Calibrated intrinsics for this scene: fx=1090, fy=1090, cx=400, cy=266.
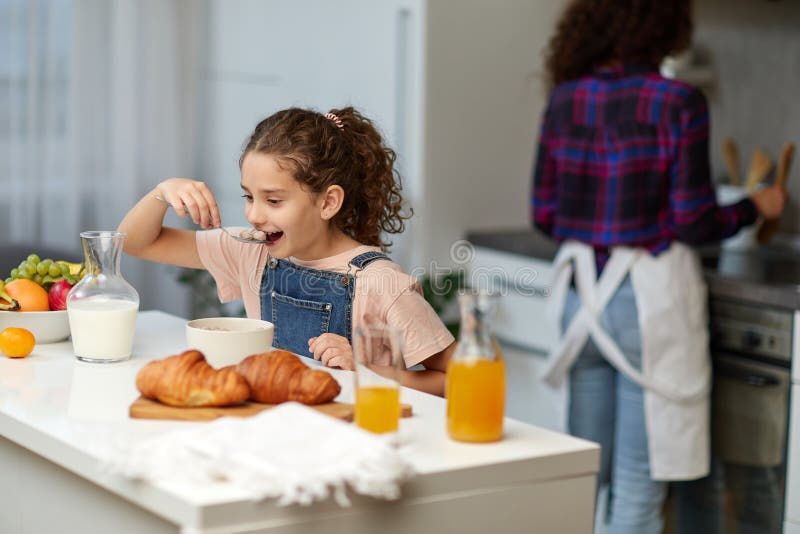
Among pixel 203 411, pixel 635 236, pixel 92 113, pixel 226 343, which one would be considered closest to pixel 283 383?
pixel 203 411

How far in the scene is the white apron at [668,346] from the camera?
7.93 ft

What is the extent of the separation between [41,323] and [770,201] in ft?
5.64

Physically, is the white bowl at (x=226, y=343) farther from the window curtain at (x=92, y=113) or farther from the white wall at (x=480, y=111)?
the white wall at (x=480, y=111)

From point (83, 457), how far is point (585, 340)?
164 cm

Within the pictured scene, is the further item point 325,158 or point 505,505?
point 325,158

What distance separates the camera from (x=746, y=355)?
8.11ft

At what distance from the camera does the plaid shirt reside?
2.35 metres

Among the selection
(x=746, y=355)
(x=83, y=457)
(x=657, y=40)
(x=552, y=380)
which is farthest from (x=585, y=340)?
(x=83, y=457)

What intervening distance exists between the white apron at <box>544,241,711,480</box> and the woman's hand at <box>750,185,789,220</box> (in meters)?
0.23

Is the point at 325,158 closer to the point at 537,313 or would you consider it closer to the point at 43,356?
the point at 43,356

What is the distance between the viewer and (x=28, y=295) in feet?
5.29

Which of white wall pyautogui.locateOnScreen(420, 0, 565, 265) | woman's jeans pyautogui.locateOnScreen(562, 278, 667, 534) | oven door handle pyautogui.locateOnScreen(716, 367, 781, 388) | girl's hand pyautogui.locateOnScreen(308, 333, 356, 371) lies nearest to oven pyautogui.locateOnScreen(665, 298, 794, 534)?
oven door handle pyautogui.locateOnScreen(716, 367, 781, 388)

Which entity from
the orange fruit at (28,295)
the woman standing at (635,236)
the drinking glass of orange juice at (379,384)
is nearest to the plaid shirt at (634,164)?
the woman standing at (635,236)

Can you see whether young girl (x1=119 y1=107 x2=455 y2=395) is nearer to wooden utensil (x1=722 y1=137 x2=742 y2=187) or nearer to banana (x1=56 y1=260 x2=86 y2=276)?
banana (x1=56 y1=260 x2=86 y2=276)
